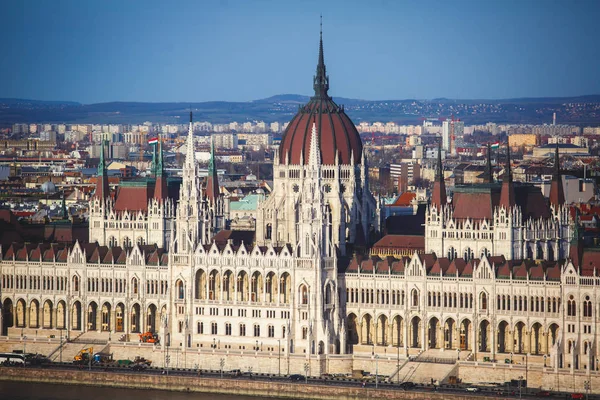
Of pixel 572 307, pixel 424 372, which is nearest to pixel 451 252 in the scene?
pixel 424 372

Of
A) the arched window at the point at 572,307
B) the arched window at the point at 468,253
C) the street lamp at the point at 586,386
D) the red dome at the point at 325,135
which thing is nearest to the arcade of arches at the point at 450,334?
the arched window at the point at 572,307

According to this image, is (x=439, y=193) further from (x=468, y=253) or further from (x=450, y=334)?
(x=450, y=334)

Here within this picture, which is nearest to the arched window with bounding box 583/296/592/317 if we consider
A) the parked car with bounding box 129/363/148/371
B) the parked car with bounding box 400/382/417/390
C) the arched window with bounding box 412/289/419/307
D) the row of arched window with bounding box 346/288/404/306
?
the parked car with bounding box 400/382/417/390

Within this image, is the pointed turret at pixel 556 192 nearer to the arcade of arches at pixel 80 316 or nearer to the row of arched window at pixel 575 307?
the row of arched window at pixel 575 307

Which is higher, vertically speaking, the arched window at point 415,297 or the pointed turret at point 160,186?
the pointed turret at point 160,186

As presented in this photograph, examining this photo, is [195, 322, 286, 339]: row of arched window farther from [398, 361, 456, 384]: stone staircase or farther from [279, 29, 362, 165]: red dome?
[279, 29, 362, 165]: red dome

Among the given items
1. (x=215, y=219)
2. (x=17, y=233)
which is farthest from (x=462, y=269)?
(x=17, y=233)

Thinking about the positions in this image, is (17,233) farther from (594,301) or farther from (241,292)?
(594,301)
